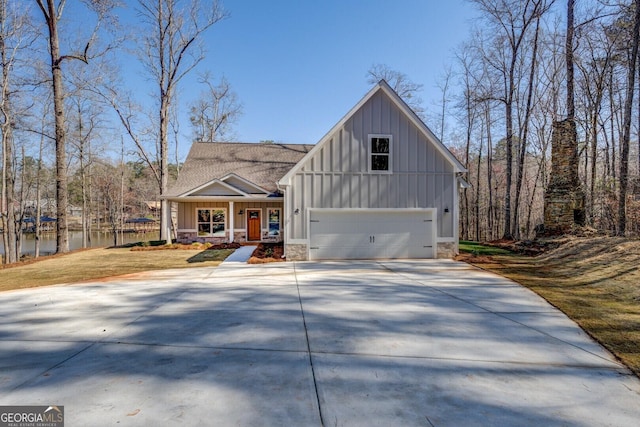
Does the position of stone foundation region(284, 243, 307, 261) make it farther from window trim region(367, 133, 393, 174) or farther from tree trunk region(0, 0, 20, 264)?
tree trunk region(0, 0, 20, 264)

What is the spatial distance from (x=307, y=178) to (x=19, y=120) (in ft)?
62.3

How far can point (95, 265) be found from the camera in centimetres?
1120

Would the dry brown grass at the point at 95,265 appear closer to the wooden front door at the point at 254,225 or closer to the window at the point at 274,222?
the wooden front door at the point at 254,225

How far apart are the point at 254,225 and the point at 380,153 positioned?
27.5ft

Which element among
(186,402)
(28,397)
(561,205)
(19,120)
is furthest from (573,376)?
(19,120)

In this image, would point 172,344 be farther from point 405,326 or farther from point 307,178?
point 307,178

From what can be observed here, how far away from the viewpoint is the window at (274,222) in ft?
56.2

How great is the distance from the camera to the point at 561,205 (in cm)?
1366

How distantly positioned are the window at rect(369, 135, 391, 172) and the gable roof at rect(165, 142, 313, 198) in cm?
661

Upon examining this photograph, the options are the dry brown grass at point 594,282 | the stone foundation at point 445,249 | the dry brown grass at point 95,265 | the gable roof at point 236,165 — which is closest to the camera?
the dry brown grass at point 594,282

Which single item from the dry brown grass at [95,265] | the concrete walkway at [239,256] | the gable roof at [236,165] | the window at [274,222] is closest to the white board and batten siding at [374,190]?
the concrete walkway at [239,256]

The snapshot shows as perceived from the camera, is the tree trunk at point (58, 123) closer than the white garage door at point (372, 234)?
No

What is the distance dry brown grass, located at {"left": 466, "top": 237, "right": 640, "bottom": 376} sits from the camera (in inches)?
179

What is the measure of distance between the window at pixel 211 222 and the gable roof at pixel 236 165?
1.52 meters
